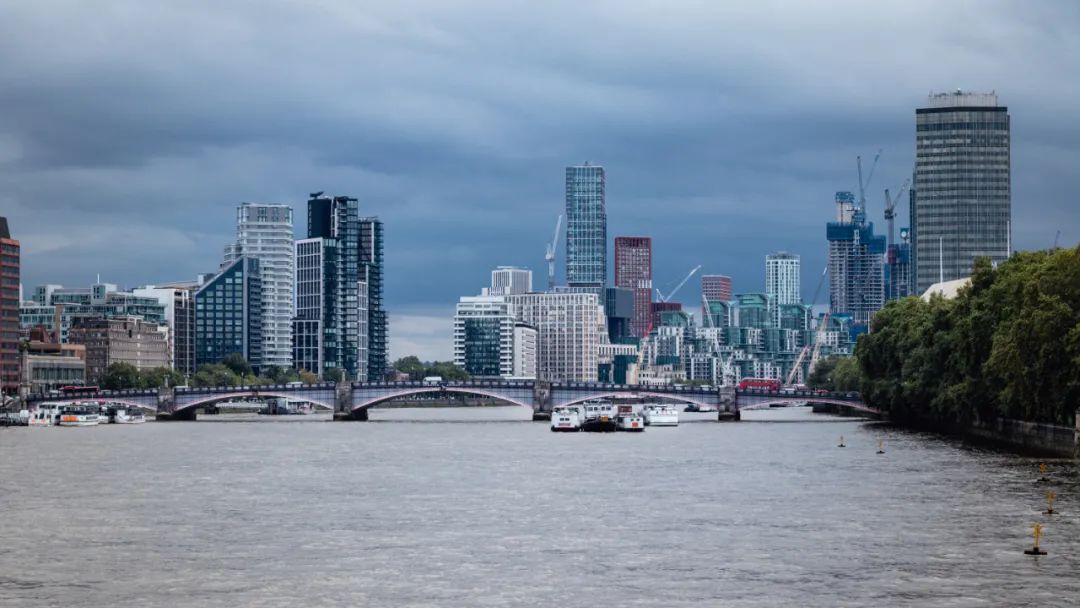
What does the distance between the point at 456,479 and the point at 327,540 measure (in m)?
35.0

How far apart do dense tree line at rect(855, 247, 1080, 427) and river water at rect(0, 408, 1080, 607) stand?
574 centimetres

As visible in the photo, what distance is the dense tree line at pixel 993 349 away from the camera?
116 m

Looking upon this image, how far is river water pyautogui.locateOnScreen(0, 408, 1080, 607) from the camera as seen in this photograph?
5912 cm

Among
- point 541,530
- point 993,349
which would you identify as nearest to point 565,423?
point 993,349

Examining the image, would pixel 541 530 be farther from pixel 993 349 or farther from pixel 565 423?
pixel 565 423

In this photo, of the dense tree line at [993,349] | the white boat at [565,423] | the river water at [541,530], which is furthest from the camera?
the white boat at [565,423]

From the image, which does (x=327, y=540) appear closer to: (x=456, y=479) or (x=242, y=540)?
(x=242, y=540)

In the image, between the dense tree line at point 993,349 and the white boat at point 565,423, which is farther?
the white boat at point 565,423

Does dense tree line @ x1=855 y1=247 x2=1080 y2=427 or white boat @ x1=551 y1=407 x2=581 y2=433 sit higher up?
dense tree line @ x1=855 y1=247 x2=1080 y2=427

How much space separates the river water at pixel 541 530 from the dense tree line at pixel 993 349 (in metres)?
5.74

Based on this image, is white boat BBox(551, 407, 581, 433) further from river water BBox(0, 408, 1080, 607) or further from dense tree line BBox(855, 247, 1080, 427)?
river water BBox(0, 408, 1080, 607)

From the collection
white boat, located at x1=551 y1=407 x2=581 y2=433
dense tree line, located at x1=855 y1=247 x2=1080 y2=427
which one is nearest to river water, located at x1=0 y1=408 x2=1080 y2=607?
dense tree line, located at x1=855 y1=247 x2=1080 y2=427

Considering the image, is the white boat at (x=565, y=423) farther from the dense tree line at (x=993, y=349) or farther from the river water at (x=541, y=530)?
the river water at (x=541, y=530)

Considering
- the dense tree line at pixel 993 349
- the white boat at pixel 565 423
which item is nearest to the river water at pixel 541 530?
the dense tree line at pixel 993 349
